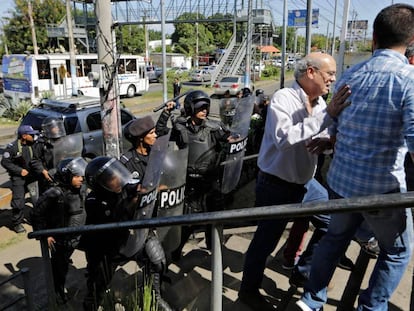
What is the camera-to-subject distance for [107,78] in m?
5.07

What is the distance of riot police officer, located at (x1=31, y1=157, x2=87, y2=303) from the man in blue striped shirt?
7.97ft

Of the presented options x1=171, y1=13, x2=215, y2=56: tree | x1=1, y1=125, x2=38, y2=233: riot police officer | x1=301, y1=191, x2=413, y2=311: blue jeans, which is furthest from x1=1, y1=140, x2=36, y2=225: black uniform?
x1=171, y1=13, x2=215, y2=56: tree

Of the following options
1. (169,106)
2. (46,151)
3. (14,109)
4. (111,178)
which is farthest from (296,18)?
(111,178)

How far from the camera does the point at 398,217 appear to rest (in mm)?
1726

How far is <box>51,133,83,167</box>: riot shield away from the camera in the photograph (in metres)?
5.17

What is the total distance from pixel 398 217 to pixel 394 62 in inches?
27.6

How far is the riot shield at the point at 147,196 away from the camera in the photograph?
2.36m

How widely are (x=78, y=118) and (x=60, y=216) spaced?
496cm

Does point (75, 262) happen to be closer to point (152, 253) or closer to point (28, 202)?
point (152, 253)

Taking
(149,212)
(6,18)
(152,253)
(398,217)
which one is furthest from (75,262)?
(6,18)

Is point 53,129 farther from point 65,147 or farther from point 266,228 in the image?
point 266,228

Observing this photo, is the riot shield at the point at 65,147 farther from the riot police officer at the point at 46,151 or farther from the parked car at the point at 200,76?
the parked car at the point at 200,76

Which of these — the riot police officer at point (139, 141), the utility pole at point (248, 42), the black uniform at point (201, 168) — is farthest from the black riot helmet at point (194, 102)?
the utility pole at point (248, 42)

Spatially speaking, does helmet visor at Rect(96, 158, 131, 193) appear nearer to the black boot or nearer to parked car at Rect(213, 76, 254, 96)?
the black boot
